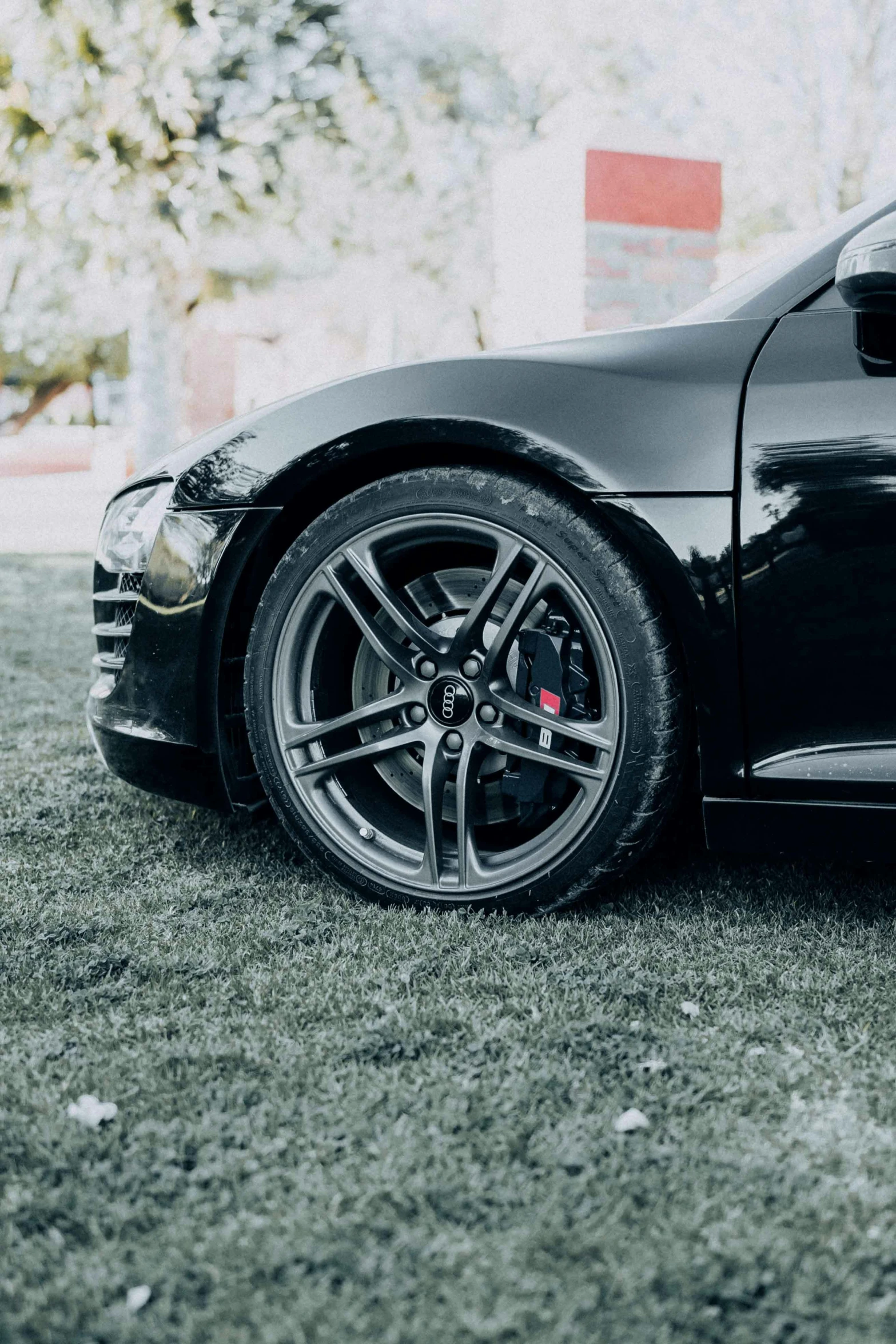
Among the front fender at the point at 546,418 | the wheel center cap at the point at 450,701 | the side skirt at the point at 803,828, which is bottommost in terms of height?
the side skirt at the point at 803,828

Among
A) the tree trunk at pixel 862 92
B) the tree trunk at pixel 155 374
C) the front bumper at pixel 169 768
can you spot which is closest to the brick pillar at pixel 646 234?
the front bumper at pixel 169 768

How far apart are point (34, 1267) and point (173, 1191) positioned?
0.18 m

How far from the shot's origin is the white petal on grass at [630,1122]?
153cm

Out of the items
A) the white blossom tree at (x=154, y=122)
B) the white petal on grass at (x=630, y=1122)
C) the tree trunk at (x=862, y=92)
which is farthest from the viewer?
the tree trunk at (x=862, y=92)

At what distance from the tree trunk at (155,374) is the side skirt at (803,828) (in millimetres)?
8822

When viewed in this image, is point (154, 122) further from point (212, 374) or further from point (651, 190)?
point (212, 374)

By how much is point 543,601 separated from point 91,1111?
1174 millimetres

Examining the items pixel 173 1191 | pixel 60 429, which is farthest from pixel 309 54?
pixel 60 429

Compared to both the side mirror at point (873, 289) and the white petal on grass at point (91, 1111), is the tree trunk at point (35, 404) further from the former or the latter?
the white petal on grass at point (91, 1111)

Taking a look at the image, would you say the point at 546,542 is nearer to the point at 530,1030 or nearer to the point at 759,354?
the point at 759,354

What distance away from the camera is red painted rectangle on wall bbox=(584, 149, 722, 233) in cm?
601

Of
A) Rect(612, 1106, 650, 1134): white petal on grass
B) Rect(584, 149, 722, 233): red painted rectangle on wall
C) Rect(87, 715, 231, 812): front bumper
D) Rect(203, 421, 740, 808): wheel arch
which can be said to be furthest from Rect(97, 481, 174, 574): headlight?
Rect(584, 149, 722, 233): red painted rectangle on wall

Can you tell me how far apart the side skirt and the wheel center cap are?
46 cm

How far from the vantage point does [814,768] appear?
6.60ft
